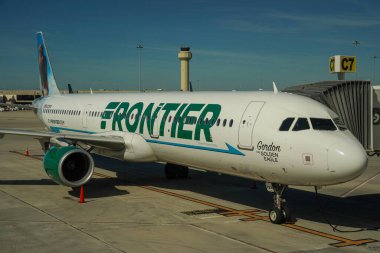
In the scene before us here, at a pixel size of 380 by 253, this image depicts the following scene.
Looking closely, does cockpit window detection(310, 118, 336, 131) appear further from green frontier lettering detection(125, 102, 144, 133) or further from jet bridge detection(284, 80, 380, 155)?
green frontier lettering detection(125, 102, 144, 133)

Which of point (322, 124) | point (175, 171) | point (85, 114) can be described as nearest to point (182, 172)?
point (175, 171)

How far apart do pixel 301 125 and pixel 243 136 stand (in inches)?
76.9

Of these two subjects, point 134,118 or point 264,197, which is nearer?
point 264,197

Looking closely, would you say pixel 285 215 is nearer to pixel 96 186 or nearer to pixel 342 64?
pixel 96 186

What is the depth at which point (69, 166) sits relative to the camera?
18.4m

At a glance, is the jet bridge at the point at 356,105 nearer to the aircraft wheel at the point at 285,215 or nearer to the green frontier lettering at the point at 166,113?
the aircraft wheel at the point at 285,215

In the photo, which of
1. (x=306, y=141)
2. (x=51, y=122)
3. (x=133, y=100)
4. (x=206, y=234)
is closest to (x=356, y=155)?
(x=306, y=141)

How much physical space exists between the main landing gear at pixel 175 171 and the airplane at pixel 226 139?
5 cm

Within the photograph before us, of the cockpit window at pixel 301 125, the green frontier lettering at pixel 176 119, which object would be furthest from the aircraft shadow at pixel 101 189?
the cockpit window at pixel 301 125

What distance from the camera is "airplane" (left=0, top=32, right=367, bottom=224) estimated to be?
1248 cm

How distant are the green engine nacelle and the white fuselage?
6.38 feet

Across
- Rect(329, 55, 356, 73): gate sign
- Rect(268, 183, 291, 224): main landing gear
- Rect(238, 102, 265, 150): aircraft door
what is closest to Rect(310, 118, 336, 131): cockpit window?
Rect(238, 102, 265, 150): aircraft door

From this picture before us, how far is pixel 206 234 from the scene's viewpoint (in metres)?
12.9

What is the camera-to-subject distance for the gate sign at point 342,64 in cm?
2453
